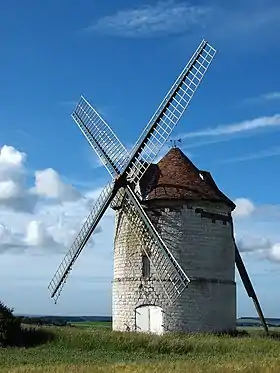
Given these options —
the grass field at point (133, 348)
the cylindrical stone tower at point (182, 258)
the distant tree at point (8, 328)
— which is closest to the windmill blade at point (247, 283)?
the cylindrical stone tower at point (182, 258)

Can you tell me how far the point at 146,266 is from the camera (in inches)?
1220

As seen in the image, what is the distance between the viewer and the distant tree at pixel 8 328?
28002 mm

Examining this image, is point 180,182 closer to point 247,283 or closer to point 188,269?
point 188,269

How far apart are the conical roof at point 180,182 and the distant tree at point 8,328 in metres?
7.71

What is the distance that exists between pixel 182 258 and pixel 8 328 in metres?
7.84

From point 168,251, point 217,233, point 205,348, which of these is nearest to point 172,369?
point 205,348

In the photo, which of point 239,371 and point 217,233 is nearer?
point 239,371

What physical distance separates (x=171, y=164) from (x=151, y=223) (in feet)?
11.3

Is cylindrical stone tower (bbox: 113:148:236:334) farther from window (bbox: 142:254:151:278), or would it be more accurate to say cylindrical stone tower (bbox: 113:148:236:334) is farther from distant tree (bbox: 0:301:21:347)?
distant tree (bbox: 0:301:21:347)

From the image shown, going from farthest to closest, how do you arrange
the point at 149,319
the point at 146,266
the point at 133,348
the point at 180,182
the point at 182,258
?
the point at 180,182 < the point at 146,266 < the point at 149,319 < the point at 182,258 < the point at 133,348

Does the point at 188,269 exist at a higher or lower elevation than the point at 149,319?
higher

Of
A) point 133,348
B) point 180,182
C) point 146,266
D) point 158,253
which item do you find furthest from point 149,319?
point 180,182

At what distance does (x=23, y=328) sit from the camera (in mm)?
29750

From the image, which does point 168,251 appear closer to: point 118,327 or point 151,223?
point 151,223
